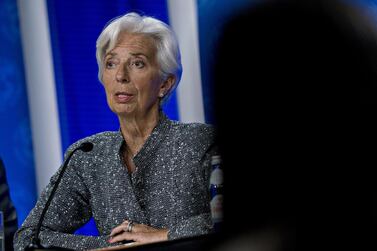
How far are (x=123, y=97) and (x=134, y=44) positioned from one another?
0.68ft

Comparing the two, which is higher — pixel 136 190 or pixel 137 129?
pixel 137 129

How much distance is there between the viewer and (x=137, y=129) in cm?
289

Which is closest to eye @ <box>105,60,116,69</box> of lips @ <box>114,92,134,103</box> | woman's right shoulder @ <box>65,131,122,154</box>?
lips @ <box>114,92,134,103</box>

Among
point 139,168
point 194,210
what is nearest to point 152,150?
point 139,168

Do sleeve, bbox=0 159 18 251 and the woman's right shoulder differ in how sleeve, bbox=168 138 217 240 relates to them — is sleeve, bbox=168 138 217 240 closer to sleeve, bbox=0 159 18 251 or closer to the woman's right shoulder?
the woman's right shoulder

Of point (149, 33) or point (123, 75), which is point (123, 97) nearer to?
point (123, 75)

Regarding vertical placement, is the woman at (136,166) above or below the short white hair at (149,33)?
below

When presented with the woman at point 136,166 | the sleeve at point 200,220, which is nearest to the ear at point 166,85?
the woman at point 136,166

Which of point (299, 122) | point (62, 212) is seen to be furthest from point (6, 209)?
point (299, 122)

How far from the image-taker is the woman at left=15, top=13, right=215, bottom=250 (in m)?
2.68

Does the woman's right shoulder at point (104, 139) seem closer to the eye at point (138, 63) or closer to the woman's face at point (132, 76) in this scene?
the woman's face at point (132, 76)

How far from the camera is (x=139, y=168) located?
2.76 metres

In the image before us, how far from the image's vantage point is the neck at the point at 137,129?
113 inches

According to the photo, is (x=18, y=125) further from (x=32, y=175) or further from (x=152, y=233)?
(x=152, y=233)
